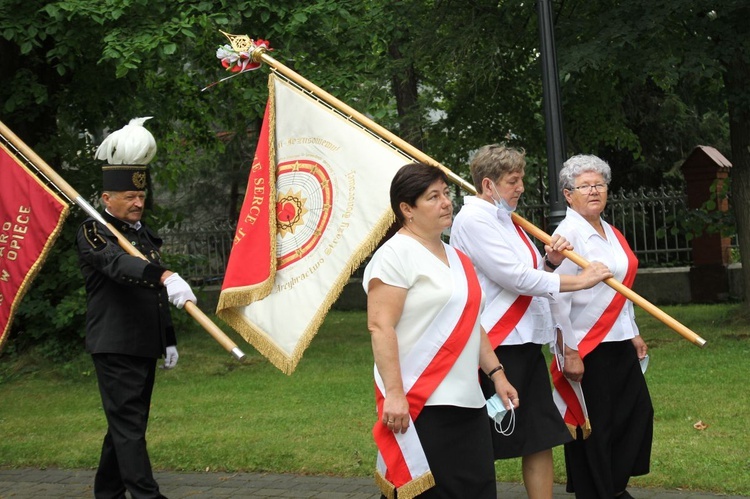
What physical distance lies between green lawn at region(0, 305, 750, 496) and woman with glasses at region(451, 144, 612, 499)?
1.43m

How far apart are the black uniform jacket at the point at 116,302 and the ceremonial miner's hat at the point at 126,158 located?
23 cm

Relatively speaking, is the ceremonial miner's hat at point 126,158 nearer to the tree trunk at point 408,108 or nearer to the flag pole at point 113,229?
the flag pole at point 113,229

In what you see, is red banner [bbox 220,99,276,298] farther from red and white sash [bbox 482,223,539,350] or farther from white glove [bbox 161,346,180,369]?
red and white sash [bbox 482,223,539,350]

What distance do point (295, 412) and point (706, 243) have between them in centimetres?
1001

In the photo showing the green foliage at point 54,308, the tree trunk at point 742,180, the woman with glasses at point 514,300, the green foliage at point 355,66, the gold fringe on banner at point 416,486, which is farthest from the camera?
the tree trunk at point 742,180

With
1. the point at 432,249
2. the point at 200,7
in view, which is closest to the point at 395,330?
the point at 432,249

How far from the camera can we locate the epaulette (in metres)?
6.28

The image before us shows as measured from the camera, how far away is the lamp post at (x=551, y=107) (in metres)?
7.22

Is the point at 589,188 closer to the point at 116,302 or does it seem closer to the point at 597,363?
the point at 597,363

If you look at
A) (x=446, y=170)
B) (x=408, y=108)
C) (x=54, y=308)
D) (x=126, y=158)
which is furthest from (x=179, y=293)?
(x=408, y=108)

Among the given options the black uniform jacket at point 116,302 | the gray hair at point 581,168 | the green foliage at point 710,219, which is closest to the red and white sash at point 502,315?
the gray hair at point 581,168

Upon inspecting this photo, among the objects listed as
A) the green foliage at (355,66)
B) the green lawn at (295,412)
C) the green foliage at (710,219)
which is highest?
the green foliage at (355,66)

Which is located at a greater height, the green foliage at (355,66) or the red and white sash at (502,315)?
the green foliage at (355,66)

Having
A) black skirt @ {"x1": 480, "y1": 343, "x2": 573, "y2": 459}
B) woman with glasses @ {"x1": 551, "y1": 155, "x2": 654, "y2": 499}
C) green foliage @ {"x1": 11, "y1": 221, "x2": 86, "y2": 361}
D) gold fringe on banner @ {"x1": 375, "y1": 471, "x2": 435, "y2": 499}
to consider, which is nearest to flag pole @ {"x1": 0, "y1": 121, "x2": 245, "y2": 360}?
gold fringe on banner @ {"x1": 375, "y1": 471, "x2": 435, "y2": 499}
